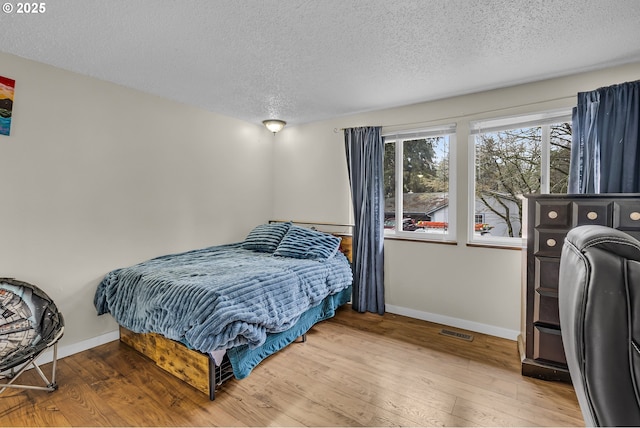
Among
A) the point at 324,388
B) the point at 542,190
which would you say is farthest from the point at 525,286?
the point at 324,388

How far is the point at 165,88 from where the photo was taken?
9.29 ft

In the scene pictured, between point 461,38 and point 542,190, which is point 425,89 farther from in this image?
point 542,190

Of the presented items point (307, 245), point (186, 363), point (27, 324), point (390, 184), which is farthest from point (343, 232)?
point (27, 324)

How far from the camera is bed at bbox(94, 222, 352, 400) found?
1.89 meters

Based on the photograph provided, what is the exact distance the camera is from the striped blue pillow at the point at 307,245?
314 centimetres

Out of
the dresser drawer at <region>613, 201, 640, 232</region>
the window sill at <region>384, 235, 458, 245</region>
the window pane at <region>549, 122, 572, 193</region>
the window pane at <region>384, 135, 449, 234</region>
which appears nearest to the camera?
the dresser drawer at <region>613, 201, 640, 232</region>

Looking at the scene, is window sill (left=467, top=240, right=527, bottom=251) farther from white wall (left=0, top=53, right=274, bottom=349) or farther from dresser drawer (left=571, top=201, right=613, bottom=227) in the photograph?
white wall (left=0, top=53, right=274, bottom=349)

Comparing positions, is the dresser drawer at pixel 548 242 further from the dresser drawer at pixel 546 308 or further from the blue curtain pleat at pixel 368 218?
the blue curtain pleat at pixel 368 218

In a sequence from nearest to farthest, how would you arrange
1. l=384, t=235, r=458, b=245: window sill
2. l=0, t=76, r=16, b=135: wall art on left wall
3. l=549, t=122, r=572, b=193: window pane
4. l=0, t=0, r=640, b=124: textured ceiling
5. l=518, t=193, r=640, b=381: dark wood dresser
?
1. l=0, t=0, r=640, b=124: textured ceiling
2. l=518, t=193, r=640, b=381: dark wood dresser
3. l=0, t=76, r=16, b=135: wall art on left wall
4. l=549, t=122, r=572, b=193: window pane
5. l=384, t=235, r=458, b=245: window sill

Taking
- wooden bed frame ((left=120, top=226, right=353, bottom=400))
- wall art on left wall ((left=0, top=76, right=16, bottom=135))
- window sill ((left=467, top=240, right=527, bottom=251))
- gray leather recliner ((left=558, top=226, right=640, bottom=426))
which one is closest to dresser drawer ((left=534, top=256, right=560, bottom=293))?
window sill ((left=467, top=240, right=527, bottom=251))

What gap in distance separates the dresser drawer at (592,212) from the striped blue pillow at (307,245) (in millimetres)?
2050

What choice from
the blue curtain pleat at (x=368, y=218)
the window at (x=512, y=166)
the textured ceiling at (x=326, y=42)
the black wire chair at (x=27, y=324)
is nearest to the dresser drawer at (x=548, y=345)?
the window at (x=512, y=166)

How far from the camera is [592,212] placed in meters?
1.96

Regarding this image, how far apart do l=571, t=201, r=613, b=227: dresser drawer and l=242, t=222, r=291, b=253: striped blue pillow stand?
8.68ft
